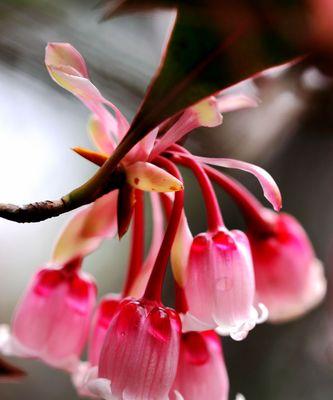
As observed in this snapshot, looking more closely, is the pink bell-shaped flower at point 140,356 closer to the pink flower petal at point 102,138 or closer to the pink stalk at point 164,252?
the pink stalk at point 164,252

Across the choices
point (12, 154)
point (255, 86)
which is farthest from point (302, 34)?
point (12, 154)

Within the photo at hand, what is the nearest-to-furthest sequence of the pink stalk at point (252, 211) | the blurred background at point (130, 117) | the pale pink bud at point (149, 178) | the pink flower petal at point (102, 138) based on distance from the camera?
the pale pink bud at point (149, 178) → the pink flower petal at point (102, 138) → the pink stalk at point (252, 211) → the blurred background at point (130, 117)

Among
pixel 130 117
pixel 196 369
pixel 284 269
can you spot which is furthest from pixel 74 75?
pixel 130 117

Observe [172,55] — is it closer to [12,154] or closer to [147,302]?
[147,302]

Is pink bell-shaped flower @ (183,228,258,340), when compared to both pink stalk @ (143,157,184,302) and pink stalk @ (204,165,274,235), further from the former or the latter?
pink stalk @ (204,165,274,235)

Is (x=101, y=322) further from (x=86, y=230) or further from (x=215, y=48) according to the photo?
(x=215, y=48)

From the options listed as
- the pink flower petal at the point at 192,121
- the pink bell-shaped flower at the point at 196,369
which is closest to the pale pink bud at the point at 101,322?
the pink bell-shaped flower at the point at 196,369
